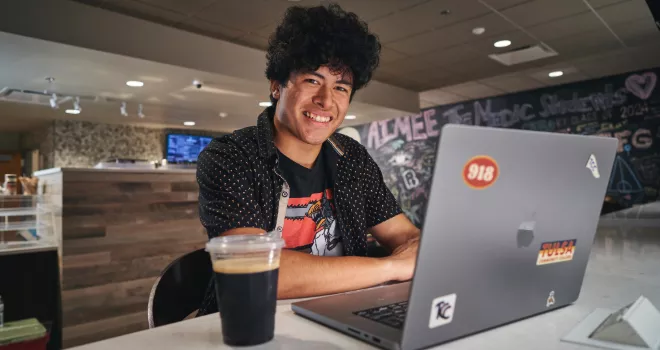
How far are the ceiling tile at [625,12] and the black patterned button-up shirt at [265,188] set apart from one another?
3.16 metres

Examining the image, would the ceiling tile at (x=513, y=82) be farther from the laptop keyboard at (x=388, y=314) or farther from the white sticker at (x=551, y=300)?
the laptop keyboard at (x=388, y=314)

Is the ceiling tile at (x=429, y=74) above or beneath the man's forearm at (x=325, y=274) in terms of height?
above

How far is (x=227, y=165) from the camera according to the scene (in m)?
1.12

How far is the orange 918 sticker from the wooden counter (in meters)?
2.79

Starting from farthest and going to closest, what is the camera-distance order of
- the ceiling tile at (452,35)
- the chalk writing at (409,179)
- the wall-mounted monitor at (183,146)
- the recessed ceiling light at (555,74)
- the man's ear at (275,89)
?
the wall-mounted monitor at (183,146) → the chalk writing at (409,179) → the recessed ceiling light at (555,74) → the ceiling tile at (452,35) → the man's ear at (275,89)

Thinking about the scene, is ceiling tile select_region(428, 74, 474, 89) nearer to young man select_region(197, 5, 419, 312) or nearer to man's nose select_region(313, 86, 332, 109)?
young man select_region(197, 5, 419, 312)

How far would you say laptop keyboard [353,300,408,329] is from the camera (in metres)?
0.59

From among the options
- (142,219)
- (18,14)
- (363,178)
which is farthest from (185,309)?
(18,14)

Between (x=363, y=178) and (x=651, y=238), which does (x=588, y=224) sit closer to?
(x=363, y=178)

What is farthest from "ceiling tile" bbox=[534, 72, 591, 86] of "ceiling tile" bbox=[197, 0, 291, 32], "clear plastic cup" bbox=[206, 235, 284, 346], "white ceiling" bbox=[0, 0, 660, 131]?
"clear plastic cup" bbox=[206, 235, 284, 346]

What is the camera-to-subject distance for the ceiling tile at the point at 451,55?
14.5ft

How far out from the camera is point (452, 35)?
4.00m

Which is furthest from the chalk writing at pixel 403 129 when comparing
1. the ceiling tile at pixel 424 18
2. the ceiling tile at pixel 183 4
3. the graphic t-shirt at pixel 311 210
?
the graphic t-shirt at pixel 311 210

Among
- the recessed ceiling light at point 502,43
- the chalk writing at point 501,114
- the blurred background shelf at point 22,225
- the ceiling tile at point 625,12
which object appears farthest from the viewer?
the chalk writing at point 501,114
